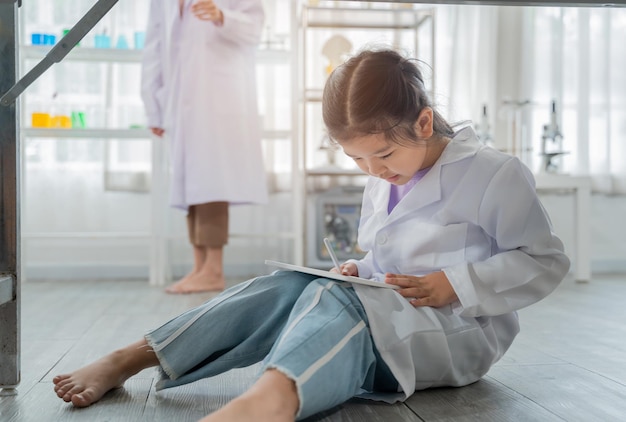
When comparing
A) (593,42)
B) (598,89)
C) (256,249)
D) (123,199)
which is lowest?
(256,249)

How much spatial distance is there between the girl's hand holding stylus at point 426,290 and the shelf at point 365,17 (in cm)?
229

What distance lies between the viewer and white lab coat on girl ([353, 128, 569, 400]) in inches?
39.4

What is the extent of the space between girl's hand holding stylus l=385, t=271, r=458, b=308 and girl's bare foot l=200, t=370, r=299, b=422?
282 mm

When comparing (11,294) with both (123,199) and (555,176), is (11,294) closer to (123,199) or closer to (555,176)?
(123,199)

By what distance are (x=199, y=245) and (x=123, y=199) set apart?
695mm

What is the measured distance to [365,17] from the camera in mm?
3295

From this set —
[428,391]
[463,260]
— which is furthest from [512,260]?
[428,391]

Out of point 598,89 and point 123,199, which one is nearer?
point 123,199

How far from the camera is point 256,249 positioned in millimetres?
3297

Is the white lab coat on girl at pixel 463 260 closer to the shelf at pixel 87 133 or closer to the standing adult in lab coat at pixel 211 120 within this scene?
the standing adult in lab coat at pixel 211 120

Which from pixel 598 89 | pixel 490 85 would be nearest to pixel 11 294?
pixel 490 85

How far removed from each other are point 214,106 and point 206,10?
34 centimetres

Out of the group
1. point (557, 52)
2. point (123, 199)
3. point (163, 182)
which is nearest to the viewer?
point (163, 182)

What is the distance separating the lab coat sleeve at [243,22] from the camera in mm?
2543
